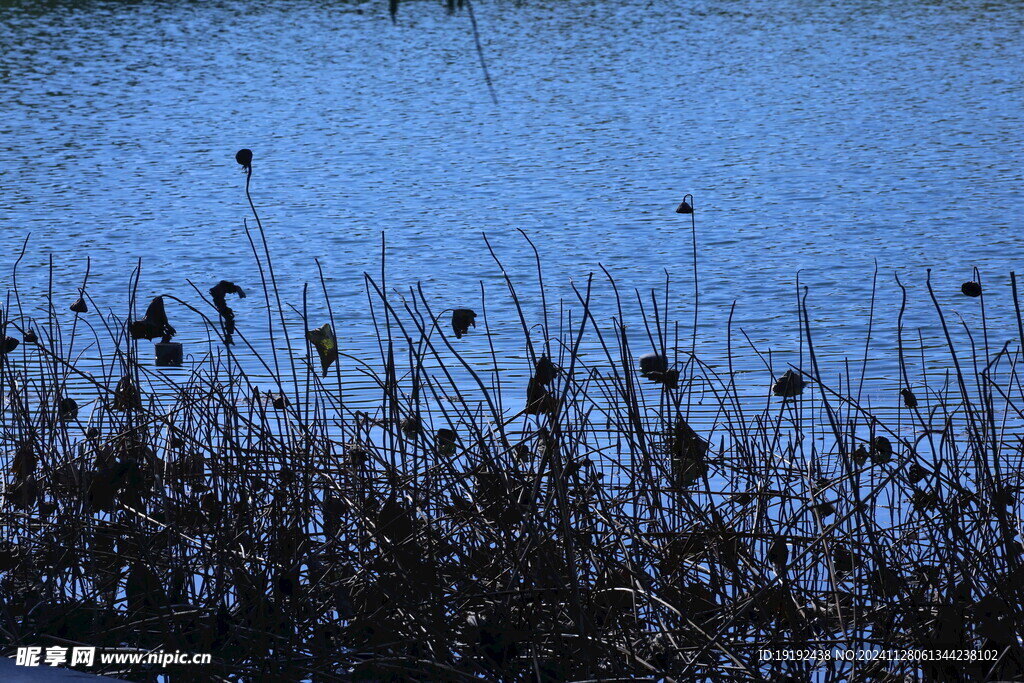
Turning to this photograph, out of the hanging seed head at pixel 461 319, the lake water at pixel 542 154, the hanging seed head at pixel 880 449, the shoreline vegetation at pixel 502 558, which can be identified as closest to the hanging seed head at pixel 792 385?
the shoreline vegetation at pixel 502 558

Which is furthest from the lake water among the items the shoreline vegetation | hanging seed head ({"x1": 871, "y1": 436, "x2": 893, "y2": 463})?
the shoreline vegetation

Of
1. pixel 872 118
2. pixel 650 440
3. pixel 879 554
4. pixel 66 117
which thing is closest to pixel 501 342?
pixel 650 440

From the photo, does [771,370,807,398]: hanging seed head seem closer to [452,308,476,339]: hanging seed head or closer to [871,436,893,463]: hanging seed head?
[871,436,893,463]: hanging seed head

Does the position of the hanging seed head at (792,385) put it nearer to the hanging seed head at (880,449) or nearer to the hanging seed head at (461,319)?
the hanging seed head at (880,449)

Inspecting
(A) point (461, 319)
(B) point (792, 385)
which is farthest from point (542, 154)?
(B) point (792, 385)

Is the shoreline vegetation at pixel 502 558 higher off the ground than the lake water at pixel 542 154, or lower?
higher

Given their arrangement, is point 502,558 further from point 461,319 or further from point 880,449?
point 880,449

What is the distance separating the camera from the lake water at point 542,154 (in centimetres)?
623

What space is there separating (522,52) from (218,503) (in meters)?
11.4

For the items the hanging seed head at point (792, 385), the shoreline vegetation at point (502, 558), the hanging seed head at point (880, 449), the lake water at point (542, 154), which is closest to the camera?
the shoreline vegetation at point (502, 558)

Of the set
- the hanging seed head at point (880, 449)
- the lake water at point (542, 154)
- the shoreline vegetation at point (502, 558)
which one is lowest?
the lake water at point (542, 154)

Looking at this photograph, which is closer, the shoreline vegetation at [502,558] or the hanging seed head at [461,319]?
the shoreline vegetation at [502,558]

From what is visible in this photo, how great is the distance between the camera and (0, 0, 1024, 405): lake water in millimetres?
6227

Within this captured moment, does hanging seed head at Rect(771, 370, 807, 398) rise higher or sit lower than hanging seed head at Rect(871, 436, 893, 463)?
higher
